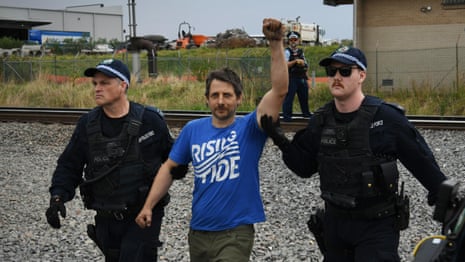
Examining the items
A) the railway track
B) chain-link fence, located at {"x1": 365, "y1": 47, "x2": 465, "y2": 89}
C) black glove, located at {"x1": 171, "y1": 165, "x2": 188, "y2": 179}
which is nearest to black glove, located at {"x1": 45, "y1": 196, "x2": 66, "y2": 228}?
black glove, located at {"x1": 171, "y1": 165, "x2": 188, "y2": 179}

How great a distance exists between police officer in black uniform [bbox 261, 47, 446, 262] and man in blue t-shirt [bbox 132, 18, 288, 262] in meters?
0.16

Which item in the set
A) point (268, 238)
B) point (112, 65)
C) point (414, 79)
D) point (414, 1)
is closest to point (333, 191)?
point (112, 65)

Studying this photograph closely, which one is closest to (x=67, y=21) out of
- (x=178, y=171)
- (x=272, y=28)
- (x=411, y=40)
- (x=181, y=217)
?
(x=411, y=40)

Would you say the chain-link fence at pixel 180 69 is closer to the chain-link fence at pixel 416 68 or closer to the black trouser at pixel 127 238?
the chain-link fence at pixel 416 68

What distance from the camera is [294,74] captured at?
49.1ft

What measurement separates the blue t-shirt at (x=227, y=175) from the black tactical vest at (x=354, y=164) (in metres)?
0.44

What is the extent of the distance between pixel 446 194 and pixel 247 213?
1.48m

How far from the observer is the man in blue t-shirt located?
4195mm

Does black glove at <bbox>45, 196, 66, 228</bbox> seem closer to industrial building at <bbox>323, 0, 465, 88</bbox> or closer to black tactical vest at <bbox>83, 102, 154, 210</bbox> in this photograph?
black tactical vest at <bbox>83, 102, 154, 210</bbox>

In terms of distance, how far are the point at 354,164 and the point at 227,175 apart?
0.78 meters

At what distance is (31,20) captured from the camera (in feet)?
292

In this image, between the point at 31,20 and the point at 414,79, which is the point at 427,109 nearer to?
the point at 414,79

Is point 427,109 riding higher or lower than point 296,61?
lower

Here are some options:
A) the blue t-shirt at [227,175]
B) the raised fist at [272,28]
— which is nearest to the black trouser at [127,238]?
the blue t-shirt at [227,175]
